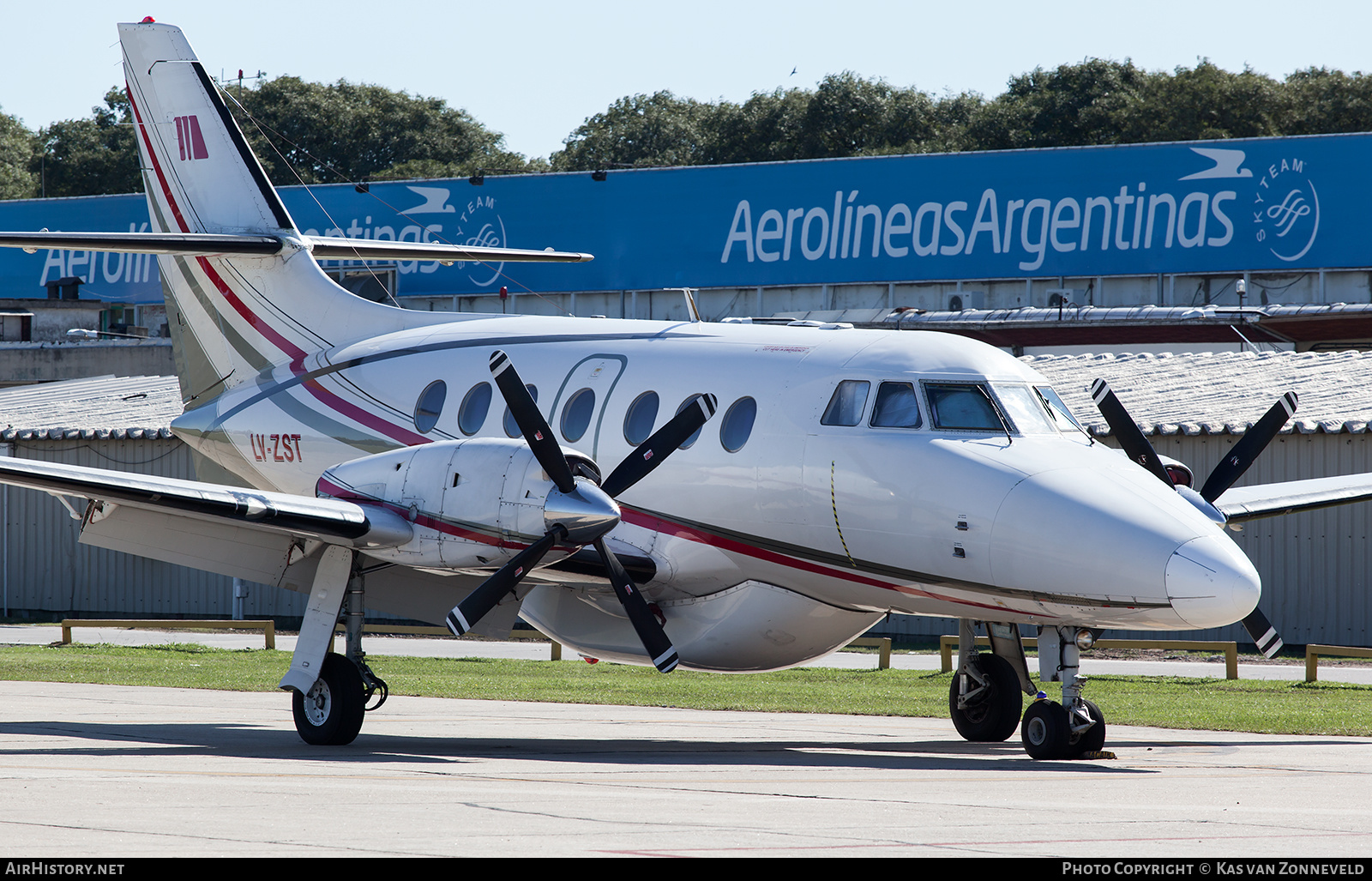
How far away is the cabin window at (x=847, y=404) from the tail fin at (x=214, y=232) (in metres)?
6.60

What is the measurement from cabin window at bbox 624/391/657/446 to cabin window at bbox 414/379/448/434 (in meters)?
2.40

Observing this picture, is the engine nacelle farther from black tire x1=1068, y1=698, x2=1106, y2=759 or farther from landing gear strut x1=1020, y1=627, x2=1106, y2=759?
black tire x1=1068, y1=698, x2=1106, y2=759

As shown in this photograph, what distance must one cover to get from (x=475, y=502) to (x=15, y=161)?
311 feet

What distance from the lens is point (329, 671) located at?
14508mm

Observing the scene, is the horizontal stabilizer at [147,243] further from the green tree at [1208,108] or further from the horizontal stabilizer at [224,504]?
the green tree at [1208,108]

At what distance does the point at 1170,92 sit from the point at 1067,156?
102 ft

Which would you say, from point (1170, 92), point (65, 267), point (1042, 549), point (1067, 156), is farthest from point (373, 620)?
point (1170, 92)

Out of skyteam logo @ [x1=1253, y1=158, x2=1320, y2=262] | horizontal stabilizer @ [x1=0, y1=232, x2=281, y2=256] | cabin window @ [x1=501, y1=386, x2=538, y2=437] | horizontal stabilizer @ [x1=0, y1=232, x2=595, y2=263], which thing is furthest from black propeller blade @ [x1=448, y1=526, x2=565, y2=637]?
skyteam logo @ [x1=1253, y1=158, x2=1320, y2=262]

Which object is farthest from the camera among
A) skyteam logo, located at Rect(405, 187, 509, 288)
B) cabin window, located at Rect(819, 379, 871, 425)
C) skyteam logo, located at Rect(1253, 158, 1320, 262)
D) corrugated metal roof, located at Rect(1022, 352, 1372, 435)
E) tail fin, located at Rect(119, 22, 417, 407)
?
skyteam logo, located at Rect(405, 187, 509, 288)

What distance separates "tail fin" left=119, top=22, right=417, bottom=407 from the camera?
747 inches

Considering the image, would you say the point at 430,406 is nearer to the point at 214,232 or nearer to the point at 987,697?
the point at 214,232

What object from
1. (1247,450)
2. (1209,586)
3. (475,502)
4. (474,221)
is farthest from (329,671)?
(474,221)

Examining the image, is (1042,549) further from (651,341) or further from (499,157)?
(499,157)

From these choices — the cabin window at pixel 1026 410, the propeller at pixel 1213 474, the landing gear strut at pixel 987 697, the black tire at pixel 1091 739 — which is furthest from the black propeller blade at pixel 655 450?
the black tire at pixel 1091 739
